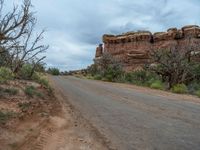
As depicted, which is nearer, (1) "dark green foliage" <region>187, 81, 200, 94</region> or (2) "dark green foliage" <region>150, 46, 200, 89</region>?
(1) "dark green foliage" <region>187, 81, 200, 94</region>

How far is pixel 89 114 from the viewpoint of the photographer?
12438mm

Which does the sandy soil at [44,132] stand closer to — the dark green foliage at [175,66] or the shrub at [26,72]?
the shrub at [26,72]

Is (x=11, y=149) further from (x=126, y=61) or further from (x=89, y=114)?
(x=126, y=61)

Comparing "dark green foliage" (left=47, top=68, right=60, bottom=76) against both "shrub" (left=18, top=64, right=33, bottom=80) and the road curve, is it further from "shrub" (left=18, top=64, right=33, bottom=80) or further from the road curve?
the road curve

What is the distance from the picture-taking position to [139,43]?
76938mm

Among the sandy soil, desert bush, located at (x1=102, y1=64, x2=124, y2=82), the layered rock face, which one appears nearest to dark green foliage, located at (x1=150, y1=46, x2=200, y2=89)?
desert bush, located at (x1=102, y1=64, x2=124, y2=82)

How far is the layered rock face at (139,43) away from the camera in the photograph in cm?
6775

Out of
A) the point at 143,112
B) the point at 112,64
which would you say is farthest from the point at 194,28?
the point at 143,112

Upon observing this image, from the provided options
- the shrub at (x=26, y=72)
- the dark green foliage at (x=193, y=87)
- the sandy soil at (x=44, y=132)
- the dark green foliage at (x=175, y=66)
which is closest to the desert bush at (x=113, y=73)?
the dark green foliage at (x=175, y=66)

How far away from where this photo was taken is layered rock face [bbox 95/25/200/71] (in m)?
67.8

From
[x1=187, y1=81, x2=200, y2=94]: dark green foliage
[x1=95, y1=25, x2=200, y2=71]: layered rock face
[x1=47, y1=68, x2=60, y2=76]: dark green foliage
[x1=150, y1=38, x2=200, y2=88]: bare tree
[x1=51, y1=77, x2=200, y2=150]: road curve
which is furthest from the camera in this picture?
[x1=47, y1=68, x2=60, y2=76]: dark green foliage

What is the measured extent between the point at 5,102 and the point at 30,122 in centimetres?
264

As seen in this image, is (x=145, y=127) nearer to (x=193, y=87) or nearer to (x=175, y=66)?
(x=193, y=87)

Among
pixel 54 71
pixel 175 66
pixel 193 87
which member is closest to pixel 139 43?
pixel 54 71
